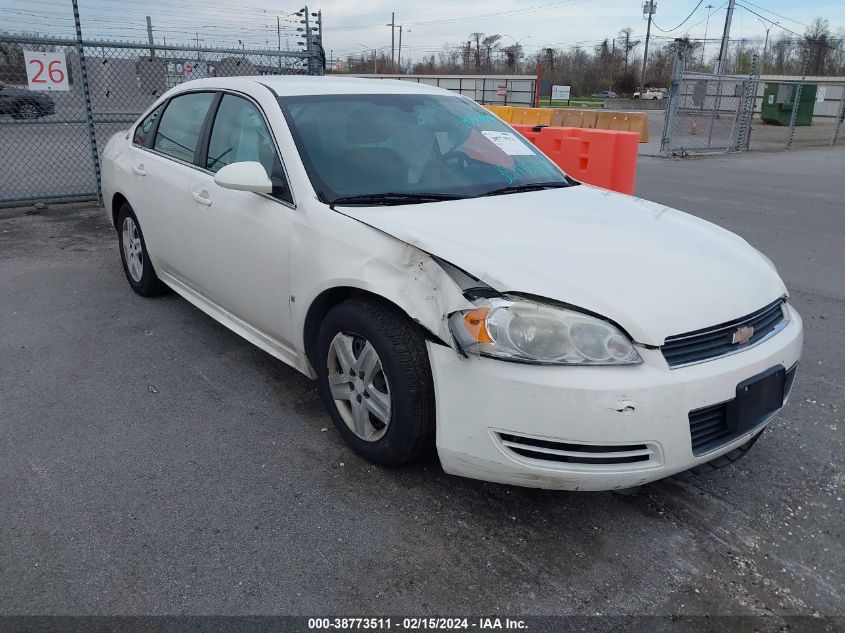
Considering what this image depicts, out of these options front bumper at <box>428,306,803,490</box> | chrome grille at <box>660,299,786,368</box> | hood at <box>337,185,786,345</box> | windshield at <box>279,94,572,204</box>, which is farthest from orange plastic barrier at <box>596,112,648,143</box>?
front bumper at <box>428,306,803,490</box>

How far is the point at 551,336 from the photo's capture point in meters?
2.31

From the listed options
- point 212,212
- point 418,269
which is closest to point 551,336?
point 418,269

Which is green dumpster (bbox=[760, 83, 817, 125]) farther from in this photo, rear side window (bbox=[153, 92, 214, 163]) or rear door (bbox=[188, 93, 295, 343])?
rear door (bbox=[188, 93, 295, 343])

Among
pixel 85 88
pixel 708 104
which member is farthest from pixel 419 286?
pixel 708 104

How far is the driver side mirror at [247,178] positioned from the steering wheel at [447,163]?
0.75m

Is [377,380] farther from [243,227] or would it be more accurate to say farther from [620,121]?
[620,121]

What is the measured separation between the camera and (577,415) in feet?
7.37

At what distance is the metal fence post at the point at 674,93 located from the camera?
53.6 ft

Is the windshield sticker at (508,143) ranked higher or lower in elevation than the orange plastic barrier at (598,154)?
higher

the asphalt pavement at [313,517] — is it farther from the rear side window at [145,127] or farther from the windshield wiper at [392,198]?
the rear side window at [145,127]

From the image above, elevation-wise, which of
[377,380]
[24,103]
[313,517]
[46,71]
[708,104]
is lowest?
[313,517]

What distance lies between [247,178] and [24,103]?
23.6 feet

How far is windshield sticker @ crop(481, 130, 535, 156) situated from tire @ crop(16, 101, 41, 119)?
24.0 ft

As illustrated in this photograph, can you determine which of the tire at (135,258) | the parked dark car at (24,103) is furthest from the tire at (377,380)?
the parked dark car at (24,103)
